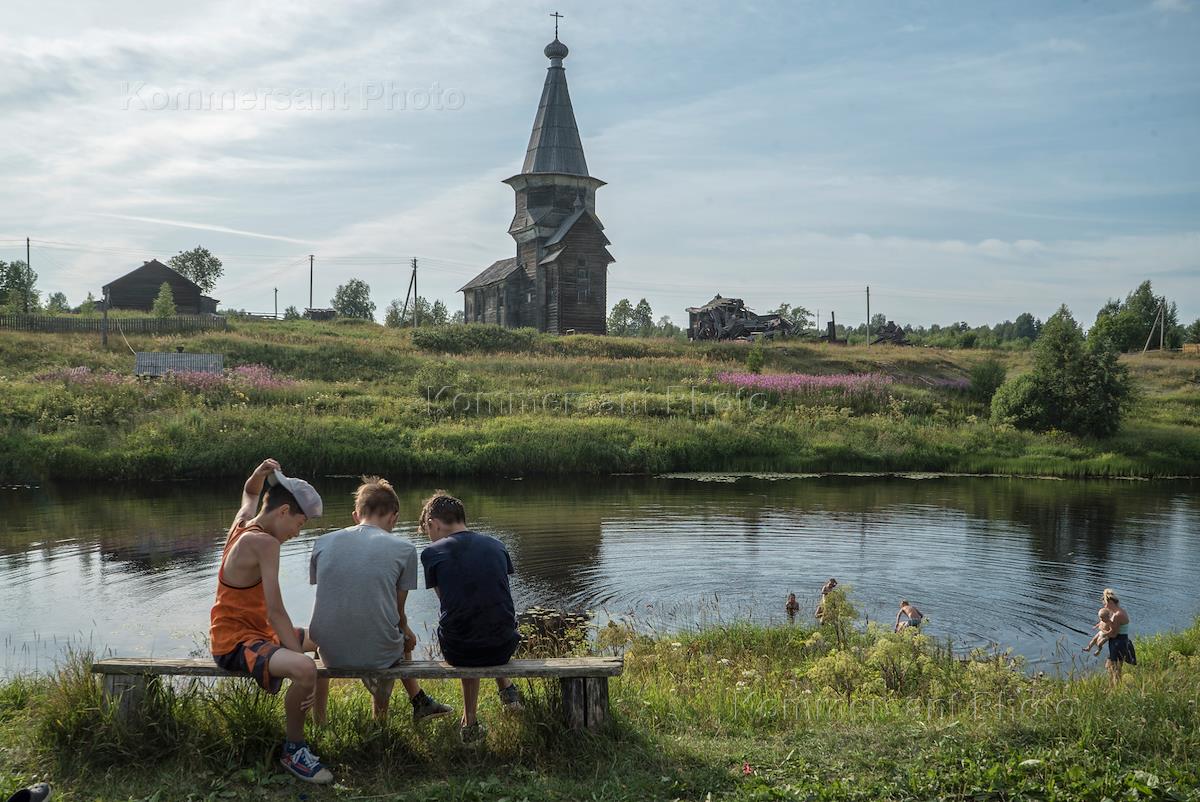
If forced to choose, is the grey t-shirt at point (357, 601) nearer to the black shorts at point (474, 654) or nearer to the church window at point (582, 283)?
the black shorts at point (474, 654)

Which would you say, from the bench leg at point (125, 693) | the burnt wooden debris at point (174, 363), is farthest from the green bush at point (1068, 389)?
the bench leg at point (125, 693)

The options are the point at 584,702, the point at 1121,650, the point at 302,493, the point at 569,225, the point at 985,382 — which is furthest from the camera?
the point at 569,225

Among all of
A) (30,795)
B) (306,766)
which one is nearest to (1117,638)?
(306,766)

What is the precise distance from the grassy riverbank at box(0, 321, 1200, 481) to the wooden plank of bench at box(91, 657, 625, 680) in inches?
894

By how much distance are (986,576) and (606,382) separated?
90.1 ft

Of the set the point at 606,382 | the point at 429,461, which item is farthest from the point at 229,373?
the point at 606,382

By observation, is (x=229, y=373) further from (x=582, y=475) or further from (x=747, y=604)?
(x=747, y=604)

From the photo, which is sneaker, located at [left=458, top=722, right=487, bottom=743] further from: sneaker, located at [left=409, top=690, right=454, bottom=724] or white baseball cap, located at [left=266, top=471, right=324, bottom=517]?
white baseball cap, located at [left=266, top=471, right=324, bottom=517]

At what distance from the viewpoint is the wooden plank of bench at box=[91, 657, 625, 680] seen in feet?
18.8

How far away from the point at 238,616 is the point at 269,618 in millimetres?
338

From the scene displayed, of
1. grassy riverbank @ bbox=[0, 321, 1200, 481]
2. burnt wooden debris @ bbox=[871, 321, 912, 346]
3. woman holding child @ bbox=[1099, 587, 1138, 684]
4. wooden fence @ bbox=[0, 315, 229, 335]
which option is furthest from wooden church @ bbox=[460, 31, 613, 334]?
woman holding child @ bbox=[1099, 587, 1138, 684]

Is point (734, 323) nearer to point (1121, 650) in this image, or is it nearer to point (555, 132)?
point (555, 132)

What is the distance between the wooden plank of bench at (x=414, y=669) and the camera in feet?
18.8

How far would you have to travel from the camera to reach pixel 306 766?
5.39 m
